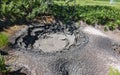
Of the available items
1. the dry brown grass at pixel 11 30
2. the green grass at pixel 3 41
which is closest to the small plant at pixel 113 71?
the green grass at pixel 3 41

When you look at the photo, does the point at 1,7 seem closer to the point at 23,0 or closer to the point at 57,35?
the point at 23,0

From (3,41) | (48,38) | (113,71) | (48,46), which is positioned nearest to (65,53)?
(48,46)

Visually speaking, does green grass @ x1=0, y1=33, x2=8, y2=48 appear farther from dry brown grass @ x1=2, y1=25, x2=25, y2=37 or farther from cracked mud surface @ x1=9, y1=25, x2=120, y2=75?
dry brown grass @ x1=2, y1=25, x2=25, y2=37

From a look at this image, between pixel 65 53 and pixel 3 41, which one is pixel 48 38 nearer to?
pixel 65 53

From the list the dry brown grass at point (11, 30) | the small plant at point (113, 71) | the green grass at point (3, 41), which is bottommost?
the small plant at point (113, 71)

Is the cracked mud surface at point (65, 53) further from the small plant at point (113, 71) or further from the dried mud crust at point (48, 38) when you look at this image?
the small plant at point (113, 71)

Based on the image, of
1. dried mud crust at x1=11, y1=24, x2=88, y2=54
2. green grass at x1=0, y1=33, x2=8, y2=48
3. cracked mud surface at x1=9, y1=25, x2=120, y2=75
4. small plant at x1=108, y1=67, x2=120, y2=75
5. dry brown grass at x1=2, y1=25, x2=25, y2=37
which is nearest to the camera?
small plant at x1=108, y1=67, x2=120, y2=75

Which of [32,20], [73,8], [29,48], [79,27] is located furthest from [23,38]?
[73,8]

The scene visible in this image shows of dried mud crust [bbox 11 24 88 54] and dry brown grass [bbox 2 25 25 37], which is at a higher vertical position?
dry brown grass [bbox 2 25 25 37]

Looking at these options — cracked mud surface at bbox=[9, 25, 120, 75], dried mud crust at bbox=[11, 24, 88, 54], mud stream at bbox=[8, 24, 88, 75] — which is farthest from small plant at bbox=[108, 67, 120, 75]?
dried mud crust at bbox=[11, 24, 88, 54]
